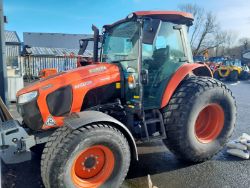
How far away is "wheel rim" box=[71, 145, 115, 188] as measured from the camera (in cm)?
322

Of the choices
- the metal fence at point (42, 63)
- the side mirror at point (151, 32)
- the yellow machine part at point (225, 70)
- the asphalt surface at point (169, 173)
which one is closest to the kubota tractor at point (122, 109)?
the side mirror at point (151, 32)

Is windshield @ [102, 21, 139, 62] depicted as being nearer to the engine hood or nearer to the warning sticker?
the engine hood

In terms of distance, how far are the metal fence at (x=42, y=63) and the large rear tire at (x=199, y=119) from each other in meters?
16.6

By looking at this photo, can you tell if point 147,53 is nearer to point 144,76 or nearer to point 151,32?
point 144,76

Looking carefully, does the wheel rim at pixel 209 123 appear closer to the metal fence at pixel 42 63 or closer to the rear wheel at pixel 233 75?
the metal fence at pixel 42 63

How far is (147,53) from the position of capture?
3.99 meters

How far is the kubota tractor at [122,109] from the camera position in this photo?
123 inches

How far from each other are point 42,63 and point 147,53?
56.3 ft

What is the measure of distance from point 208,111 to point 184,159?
94 cm

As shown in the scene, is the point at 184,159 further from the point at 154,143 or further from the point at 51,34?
the point at 51,34

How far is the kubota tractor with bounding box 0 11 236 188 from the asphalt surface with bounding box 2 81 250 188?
0.24 m

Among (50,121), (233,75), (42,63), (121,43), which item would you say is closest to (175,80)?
(121,43)

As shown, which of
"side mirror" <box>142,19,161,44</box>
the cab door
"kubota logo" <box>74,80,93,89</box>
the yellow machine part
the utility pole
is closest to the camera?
"side mirror" <box>142,19,161,44</box>

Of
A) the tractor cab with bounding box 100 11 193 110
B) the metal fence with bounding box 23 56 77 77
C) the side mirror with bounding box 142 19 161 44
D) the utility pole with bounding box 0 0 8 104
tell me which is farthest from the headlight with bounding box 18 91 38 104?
the metal fence with bounding box 23 56 77 77
